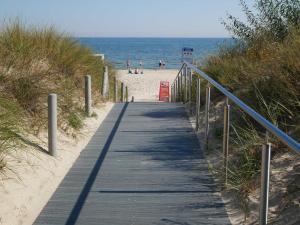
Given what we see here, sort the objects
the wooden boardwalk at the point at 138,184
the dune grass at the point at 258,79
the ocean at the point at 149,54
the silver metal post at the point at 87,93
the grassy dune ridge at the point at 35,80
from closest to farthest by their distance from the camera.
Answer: the wooden boardwalk at the point at 138,184 → the dune grass at the point at 258,79 → the grassy dune ridge at the point at 35,80 → the silver metal post at the point at 87,93 → the ocean at the point at 149,54

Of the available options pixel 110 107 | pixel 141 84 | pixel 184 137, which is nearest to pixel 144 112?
pixel 110 107

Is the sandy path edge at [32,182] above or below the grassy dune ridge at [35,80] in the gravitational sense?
below

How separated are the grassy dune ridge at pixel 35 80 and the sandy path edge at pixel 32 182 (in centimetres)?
24

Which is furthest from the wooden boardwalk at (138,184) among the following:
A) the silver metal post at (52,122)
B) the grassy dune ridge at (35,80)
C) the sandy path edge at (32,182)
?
the grassy dune ridge at (35,80)

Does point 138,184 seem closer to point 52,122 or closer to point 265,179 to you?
point 52,122

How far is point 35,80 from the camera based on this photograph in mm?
7266

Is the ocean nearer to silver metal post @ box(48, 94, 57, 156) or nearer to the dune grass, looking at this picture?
the dune grass

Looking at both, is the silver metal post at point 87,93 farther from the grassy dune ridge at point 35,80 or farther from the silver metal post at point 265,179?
the silver metal post at point 265,179

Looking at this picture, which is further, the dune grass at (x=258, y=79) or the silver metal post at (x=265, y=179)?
the dune grass at (x=258, y=79)

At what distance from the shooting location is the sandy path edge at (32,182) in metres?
4.50

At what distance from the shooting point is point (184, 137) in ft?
25.3

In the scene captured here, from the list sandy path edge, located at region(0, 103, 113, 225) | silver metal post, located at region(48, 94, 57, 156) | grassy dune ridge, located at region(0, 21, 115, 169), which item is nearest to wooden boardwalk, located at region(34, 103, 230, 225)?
sandy path edge, located at region(0, 103, 113, 225)

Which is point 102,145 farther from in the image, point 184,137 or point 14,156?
point 14,156

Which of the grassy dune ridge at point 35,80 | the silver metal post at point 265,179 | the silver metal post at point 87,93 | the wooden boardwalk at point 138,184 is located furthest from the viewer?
the silver metal post at point 87,93
